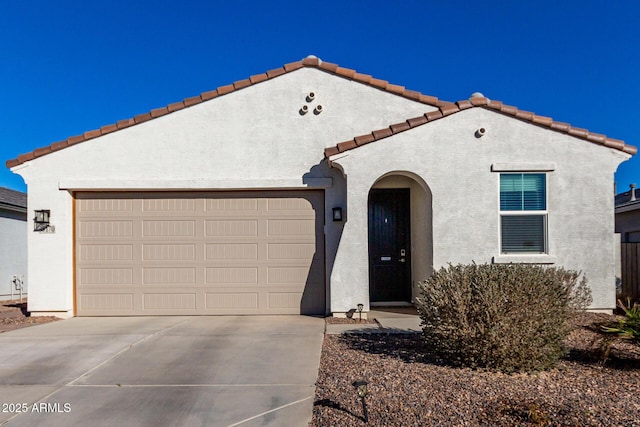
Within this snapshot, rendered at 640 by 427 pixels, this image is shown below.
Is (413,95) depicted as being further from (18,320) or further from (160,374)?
(18,320)

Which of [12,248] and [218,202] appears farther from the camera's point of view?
[12,248]

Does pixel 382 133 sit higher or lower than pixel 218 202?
higher

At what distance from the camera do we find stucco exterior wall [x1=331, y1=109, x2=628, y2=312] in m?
8.69

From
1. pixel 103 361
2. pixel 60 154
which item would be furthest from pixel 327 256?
pixel 60 154

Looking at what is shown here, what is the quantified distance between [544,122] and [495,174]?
1.34 meters

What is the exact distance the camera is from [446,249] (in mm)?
8641

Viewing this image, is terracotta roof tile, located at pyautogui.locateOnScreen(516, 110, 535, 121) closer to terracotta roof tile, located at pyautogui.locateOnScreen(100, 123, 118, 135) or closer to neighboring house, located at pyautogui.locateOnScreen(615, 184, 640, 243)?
terracotta roof tile, located at pyautogui.locateOnScreen(100, 123, 118, 135)

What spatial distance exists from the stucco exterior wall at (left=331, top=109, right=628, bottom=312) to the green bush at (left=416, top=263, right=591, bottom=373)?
2889mm

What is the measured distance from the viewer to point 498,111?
8.76 meters

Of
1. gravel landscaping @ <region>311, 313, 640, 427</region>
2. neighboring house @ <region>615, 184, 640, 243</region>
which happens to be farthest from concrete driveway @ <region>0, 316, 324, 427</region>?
neighboring house @ <region>615, 184, 640, 243</region>

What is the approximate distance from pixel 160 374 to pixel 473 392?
364 centimetres

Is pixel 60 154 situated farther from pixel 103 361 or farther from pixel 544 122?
pixel 544 122

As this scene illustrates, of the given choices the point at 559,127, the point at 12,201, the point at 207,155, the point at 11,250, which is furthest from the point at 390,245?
the point at 12,201

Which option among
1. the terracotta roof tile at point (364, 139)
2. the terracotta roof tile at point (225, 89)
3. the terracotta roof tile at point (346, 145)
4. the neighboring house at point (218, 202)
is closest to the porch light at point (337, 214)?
the neighboring house at point (218, 202)
